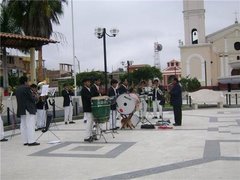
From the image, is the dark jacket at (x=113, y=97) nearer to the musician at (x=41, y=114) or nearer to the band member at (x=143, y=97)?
the band member at (x=143, y=97)

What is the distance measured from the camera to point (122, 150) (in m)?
9.77

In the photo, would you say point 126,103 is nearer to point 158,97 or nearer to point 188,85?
point 158,97

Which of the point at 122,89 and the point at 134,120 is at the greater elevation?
the point at 122,89

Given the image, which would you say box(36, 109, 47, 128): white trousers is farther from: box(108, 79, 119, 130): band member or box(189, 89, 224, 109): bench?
box(189, 89, 224, 109): bench

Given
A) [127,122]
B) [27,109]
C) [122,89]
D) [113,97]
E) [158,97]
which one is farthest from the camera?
[158,97]

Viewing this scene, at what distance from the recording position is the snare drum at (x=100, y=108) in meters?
11.2

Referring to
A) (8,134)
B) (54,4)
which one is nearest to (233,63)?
(54,4)

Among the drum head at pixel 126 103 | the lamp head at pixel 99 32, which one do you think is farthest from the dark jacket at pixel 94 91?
the lamp head at pixel 99 32

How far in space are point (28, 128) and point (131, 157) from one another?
360 centimetres

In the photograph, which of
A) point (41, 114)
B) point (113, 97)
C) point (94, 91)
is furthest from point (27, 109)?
point (41, 114)

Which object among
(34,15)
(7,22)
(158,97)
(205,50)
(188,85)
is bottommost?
(158,97)

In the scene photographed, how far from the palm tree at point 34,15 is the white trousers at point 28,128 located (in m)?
17.7

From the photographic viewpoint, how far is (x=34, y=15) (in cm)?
2870

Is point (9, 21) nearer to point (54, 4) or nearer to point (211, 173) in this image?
point (54, 4)
